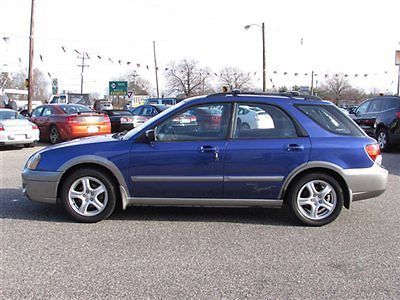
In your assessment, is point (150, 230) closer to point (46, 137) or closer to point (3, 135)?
point (3, 135)

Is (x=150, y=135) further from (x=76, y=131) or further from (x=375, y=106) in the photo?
(x=375, y=106)

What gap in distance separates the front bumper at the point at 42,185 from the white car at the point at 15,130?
27.3 ft

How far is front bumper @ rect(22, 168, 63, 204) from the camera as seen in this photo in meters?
5.05

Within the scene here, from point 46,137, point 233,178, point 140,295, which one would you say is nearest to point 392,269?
point 233,178

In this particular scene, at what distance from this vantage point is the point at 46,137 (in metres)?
14.8

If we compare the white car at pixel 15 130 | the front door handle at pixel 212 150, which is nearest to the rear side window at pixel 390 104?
the front door handle at pixel 212 150

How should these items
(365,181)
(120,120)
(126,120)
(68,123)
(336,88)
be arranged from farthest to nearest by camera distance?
(336,88) < (120,120) < (126,120) < (68,123) < (365,181)

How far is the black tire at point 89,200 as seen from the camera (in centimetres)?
503

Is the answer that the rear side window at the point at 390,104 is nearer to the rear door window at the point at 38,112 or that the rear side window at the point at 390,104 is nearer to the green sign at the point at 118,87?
the rear door window at the point at 38,112

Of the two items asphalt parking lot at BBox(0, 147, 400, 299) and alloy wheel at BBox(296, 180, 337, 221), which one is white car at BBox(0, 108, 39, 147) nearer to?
asphalt parking lot at BBox(0, 147, 400, 299)

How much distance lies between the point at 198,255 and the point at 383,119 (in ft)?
33.3

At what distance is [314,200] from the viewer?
5.01 metres

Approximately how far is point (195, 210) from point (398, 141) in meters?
8.54

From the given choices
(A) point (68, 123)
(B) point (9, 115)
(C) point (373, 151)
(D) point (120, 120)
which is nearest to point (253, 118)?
(C) point (373, 151)
